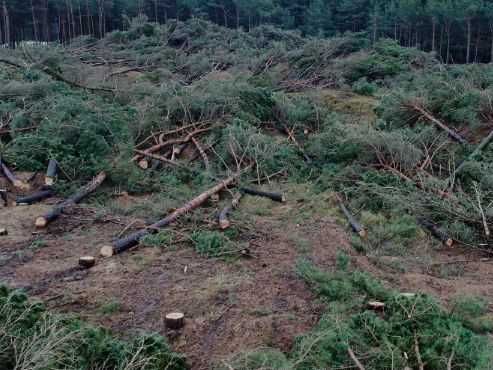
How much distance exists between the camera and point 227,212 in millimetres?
6641

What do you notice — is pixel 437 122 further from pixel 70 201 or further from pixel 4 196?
pixel 4 196

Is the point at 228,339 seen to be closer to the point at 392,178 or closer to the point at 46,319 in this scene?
the point at 46,319

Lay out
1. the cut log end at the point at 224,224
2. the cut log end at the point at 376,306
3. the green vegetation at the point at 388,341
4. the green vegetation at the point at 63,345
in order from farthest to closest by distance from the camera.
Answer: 1. the cut log end at the point at 224,224
2. the cut log end at the point at 376,306
3. the green vegetation at the point at 388,341
4. the green vegetation at the point at 63,345

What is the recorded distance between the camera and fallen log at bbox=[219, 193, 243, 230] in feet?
20.0

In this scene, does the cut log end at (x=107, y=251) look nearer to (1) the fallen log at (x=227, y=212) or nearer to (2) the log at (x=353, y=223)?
(1) the fallen log at (x=227, y=212)

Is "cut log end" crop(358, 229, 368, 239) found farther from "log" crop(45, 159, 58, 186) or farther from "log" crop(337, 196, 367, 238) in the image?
"log" crop(45, 159, 58, 186)

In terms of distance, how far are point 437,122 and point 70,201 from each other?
26.3ft

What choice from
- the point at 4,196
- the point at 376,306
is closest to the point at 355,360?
the point at 376,306

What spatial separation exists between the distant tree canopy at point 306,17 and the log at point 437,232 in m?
20.9

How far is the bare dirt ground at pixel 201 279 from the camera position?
387 cm

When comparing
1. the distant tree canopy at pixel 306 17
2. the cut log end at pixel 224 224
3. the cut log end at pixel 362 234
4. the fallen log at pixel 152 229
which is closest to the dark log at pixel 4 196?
the fallen log at pixel 152 229

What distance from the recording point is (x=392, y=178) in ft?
25.8

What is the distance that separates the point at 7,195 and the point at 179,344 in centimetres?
519

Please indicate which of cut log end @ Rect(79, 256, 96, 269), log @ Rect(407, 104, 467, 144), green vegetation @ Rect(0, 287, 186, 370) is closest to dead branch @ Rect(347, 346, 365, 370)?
green vegetation @ Rect(0, 287, 186, 370)
